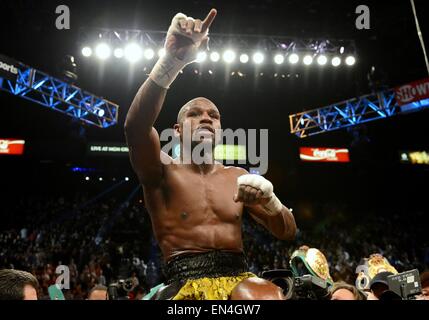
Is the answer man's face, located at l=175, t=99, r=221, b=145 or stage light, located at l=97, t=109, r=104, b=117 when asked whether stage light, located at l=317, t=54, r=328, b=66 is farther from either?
man's face, located at l=175, t=99, r=221, b=145

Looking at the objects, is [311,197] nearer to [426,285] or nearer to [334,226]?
[334,226]

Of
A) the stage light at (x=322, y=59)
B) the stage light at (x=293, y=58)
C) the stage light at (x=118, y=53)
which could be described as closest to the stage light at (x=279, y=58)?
the stage light at (x=293, y=58)

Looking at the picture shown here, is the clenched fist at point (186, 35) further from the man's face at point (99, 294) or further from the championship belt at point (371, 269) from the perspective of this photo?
the man's face at point (99, 294)

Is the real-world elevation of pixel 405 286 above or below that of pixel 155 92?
below

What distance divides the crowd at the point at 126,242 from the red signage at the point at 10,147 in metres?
1.54

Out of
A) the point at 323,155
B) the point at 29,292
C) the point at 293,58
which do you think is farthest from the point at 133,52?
the point at 323,155

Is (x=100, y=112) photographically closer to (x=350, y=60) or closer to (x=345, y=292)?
(x=350, y=60)

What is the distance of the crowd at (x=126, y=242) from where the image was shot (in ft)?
28.2

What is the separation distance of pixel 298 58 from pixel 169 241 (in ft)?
24.4

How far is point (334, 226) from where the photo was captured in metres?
12.8

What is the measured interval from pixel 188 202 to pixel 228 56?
692 cm

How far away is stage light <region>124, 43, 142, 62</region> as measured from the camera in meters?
7.90

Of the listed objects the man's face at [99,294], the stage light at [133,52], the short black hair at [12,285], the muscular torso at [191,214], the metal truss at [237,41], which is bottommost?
the man's face at [99,294]

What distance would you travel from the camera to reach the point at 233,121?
1280cm
